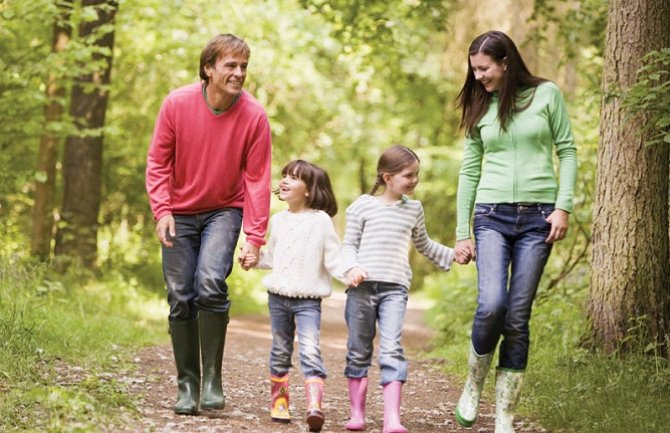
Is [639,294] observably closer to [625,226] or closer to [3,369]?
[625,226]

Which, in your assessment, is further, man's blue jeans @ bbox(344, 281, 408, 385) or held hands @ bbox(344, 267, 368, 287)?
man's blue jeans @ bbox(344, 281, 408, 385)

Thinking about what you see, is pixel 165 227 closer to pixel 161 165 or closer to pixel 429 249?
pixel 161 165

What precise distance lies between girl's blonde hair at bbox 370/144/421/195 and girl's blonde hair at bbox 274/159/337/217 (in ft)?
1.13

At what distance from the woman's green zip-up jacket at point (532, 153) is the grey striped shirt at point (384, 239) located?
1.32ft

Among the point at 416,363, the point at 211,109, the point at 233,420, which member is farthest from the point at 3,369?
the point at 416,363

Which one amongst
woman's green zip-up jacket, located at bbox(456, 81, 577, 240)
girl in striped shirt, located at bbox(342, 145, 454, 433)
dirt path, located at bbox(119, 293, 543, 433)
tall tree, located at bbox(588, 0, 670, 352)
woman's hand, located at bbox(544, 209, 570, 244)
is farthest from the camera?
tall tree, located at bbox(588, 0, 670, 352)

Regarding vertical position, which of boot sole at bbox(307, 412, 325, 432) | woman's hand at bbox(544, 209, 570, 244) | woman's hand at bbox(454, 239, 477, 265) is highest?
woman's hand at bbox(544, 209, 570, 244)

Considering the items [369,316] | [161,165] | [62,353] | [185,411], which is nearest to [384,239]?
[369,316]

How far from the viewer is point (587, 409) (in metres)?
5.20

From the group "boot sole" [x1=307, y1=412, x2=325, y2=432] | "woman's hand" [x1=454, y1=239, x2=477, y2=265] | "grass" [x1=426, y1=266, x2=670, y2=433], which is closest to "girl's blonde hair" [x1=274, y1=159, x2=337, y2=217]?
"woman's hand" [x1=454, y1=239, x2=477, y2=265]

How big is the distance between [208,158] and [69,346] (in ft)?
8.18

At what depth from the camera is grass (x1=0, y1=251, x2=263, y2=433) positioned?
4.49 metres

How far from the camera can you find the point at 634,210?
245 inches

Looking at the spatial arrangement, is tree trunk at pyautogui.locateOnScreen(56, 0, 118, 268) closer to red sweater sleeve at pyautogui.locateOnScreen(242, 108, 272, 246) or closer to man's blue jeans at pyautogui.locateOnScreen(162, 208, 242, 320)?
man's blue jeans at pyautogui.locateOnScreen(162, 208, 242, 320)
